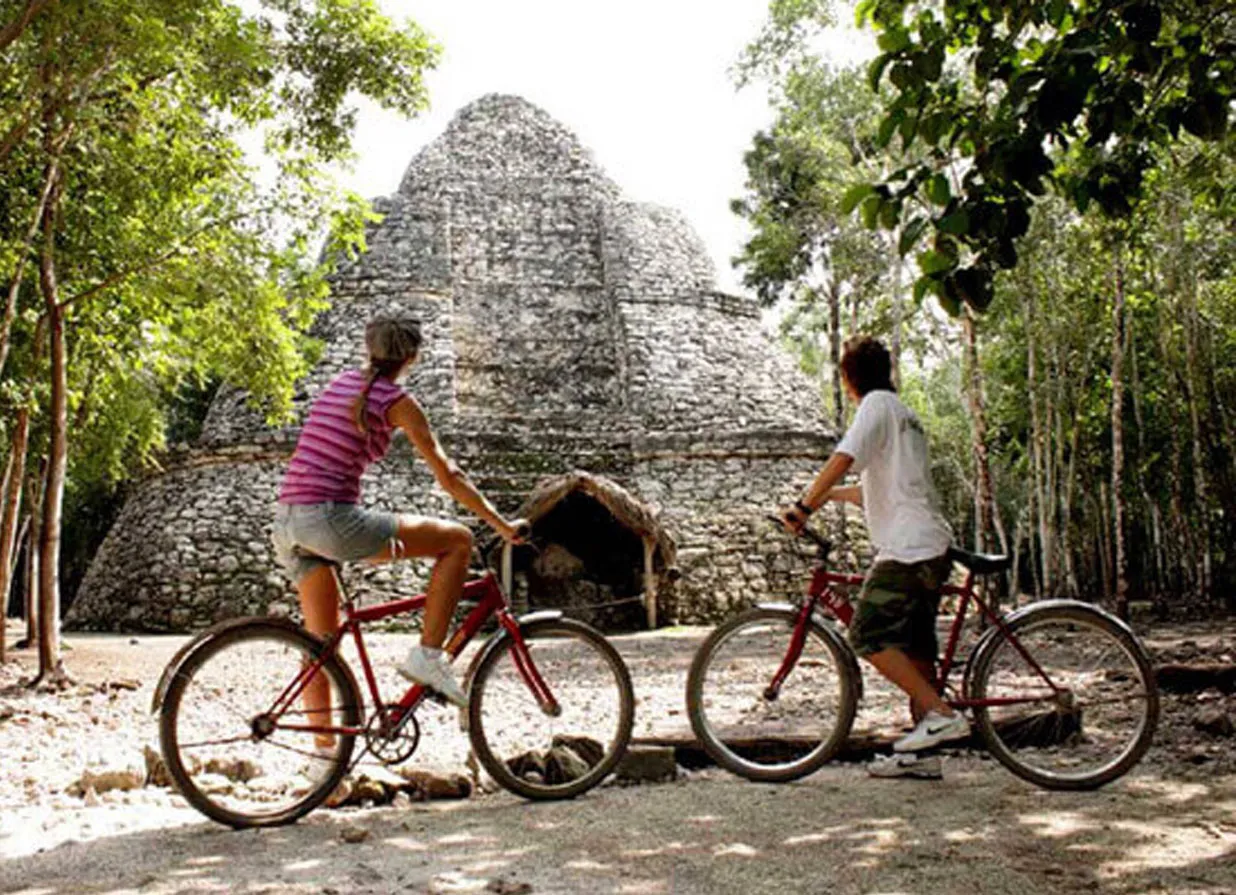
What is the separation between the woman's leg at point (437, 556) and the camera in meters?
3.89

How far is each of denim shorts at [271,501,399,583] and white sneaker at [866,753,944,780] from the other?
2.22 metres

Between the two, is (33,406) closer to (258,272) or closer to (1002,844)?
(258,272)

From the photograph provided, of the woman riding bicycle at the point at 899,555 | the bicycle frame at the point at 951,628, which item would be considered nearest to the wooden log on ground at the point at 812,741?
the bicycle frame at the point at 951,628

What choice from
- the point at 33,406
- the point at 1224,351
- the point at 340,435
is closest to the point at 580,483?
the point at 33,406

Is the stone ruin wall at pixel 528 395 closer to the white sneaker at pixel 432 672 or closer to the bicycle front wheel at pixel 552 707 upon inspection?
the bicycle front wheel at pixel 552 707

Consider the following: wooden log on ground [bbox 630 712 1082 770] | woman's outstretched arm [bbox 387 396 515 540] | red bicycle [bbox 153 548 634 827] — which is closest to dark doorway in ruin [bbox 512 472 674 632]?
wooden log on ground [bbox 630 712 1082 770]

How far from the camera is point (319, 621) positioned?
386cm

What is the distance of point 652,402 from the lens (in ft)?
63.8

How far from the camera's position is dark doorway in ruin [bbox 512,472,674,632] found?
53.1 feet

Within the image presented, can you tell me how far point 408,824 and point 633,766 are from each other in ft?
3.59

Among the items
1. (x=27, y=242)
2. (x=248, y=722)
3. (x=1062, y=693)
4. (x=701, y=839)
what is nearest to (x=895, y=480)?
(x=1062, y=693)

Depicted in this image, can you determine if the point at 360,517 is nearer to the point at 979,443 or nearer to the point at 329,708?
the point at 329,708

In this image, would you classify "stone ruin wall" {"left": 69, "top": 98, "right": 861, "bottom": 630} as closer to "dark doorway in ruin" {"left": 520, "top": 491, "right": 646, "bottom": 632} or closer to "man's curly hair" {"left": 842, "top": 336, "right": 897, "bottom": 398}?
"dark doorway in ruin" {"left": 520, "top": 491, "right": 646, "bottom": 632}

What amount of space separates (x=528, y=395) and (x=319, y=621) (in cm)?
1730
